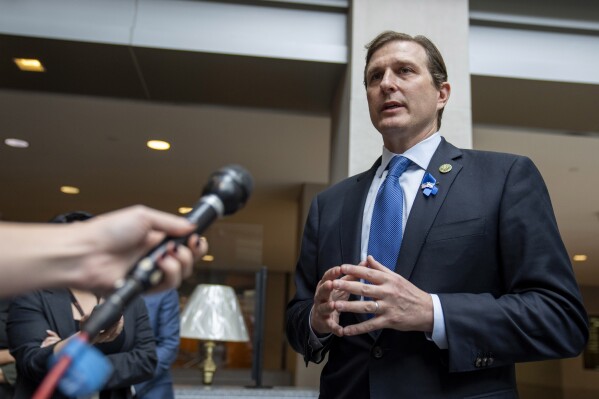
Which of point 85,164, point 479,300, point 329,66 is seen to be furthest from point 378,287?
point 85,164

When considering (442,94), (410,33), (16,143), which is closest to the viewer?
(442,94)

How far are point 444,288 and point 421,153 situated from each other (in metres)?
0.43

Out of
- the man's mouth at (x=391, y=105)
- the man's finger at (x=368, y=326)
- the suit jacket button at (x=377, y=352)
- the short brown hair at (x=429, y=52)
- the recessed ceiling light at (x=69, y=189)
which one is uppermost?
the recessed ceiling light at (x=69, y=189)

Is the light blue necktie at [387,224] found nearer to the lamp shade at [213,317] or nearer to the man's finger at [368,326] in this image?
the man's finger at [368,326]

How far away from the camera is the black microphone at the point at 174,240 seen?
2.25ft

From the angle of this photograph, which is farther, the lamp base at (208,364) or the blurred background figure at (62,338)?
the lamp base at (208,364)

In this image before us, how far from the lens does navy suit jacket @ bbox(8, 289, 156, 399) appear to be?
2051 mm

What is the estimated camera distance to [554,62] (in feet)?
12.3

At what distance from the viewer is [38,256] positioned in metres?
0.74

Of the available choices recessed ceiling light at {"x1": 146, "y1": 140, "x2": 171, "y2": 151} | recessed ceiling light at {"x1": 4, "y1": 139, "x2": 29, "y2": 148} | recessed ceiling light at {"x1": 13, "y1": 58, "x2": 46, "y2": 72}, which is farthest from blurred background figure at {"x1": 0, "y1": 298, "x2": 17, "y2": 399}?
recessed ceiling light at {"x1": 4, "y1": 139, "x2": 29, "y2": 148}

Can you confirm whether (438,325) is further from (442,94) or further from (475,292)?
(442,94)

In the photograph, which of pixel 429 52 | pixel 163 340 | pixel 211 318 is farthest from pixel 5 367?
pixel 429 52

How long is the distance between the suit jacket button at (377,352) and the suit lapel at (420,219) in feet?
0.56

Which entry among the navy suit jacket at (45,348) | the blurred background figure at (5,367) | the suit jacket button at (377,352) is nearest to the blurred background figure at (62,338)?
the navy suit jacket at (45,348)
